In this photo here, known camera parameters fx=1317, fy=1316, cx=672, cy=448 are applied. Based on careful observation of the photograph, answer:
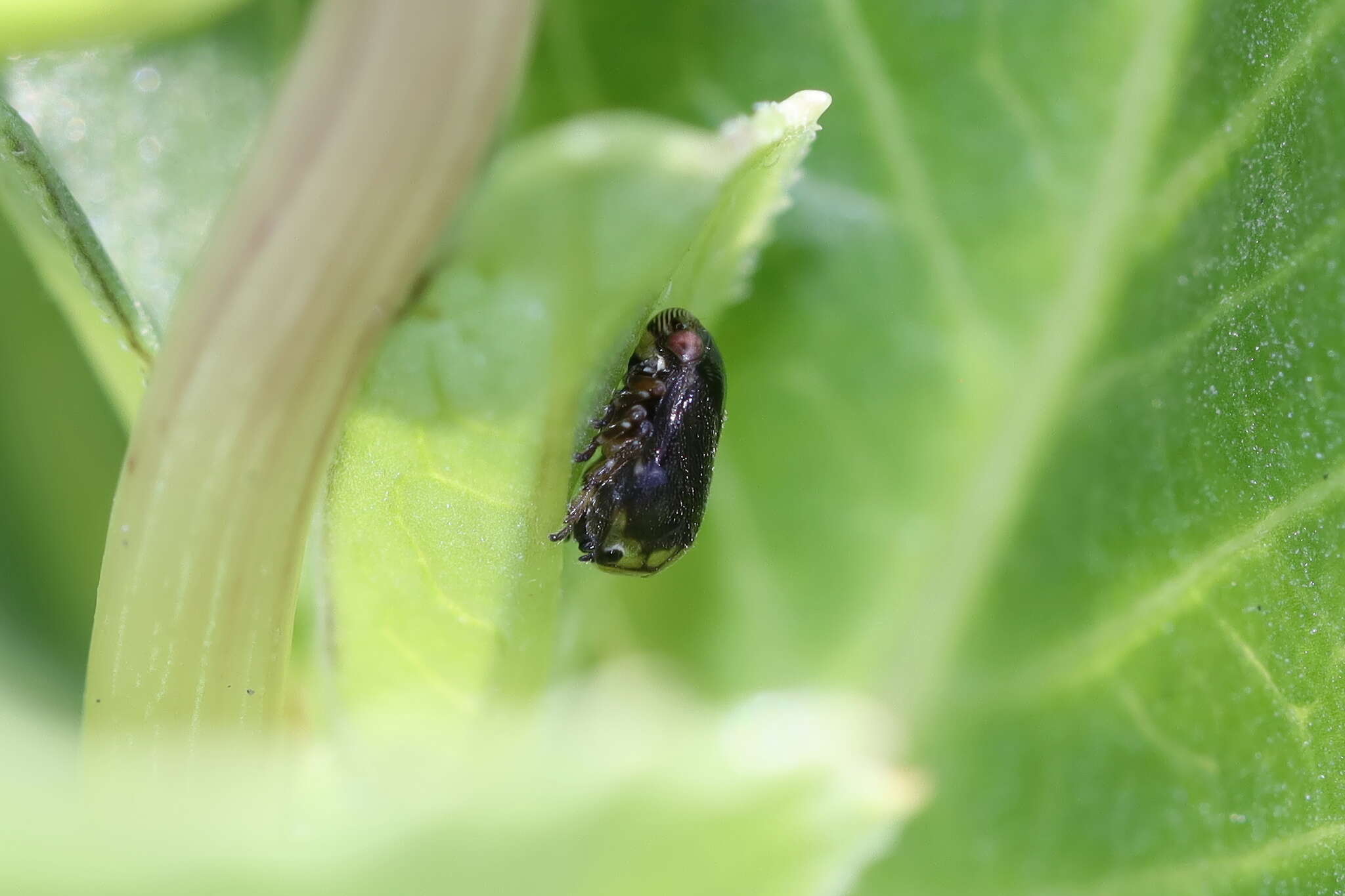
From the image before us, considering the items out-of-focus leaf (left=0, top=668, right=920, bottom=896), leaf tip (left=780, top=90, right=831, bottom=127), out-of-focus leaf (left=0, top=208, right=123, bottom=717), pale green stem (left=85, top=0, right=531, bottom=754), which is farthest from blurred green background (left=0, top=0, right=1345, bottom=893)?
out-of-focus leaf (left=0, top=668, right=920, bottom=896)

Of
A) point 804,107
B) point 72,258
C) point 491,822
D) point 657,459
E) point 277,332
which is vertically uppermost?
point 657,459

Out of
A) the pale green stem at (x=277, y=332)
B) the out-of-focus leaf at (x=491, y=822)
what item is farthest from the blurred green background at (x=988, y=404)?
the out-of-focus leaf at (x=491, y=822)

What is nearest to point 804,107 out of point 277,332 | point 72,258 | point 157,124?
point 277,332

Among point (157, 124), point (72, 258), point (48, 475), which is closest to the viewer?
point (72, 258)

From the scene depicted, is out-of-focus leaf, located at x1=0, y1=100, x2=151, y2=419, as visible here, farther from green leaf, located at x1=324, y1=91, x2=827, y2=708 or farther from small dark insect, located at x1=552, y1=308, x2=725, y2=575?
small dark insect, located at x1=552, y1=308, x2=725, y2=575

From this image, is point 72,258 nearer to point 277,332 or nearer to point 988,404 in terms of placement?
point 277,332

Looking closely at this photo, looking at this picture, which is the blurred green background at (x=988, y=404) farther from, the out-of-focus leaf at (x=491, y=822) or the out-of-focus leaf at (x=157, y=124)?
the out-of-focus leaf at (x=491, y=822)

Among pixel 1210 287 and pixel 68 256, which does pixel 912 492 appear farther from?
pixel 68 256
